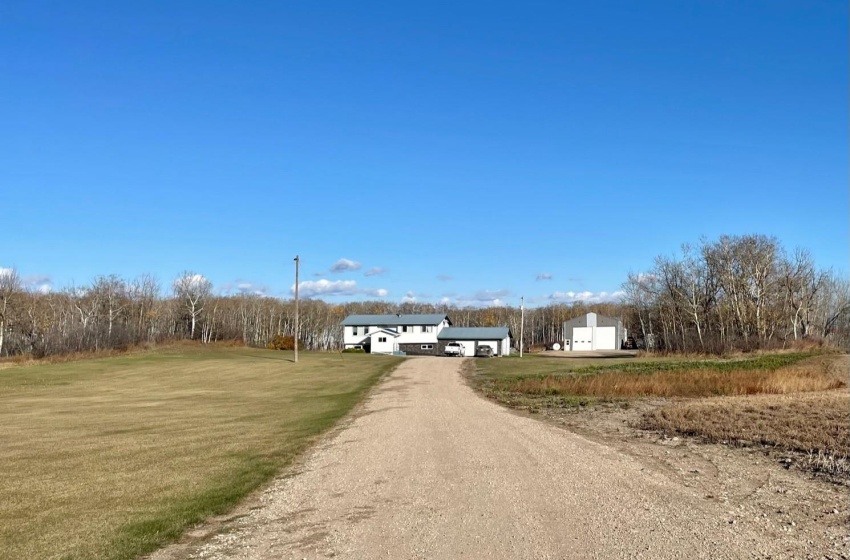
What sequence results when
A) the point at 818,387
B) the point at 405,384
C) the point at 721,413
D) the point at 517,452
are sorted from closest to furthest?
1. the point at 517,452
2. the point at 721,413
3. the point at 818,387
4. the point at 405,384

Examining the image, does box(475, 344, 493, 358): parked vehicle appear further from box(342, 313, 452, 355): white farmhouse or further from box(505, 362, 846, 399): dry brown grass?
box(505, 362, 846, 399): dry brown grass

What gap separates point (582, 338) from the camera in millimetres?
121938

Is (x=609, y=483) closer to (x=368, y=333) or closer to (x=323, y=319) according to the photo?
(x=368, y=333)

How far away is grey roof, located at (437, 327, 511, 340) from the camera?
3622 inches

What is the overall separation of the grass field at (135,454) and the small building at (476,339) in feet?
178

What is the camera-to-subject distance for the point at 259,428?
61.9ft

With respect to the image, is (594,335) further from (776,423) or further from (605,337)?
(776,423)

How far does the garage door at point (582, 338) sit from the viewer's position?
121 metres

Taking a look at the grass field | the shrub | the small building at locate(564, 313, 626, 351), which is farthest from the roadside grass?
the small building at locate(564, 313, 626, 351)

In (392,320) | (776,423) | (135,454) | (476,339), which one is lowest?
(135,454)

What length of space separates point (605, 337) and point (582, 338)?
14.1 ft

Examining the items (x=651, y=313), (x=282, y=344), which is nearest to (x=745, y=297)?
(x=651, y=313)

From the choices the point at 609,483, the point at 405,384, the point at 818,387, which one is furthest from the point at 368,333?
the point at 609,483

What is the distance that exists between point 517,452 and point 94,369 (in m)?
47.8
